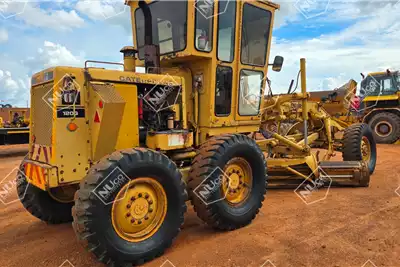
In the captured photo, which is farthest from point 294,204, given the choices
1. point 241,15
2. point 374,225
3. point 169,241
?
point 241,15

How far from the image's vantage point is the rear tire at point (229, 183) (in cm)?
421

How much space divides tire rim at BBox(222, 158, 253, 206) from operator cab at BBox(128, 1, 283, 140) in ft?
2.08

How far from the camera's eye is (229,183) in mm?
4625

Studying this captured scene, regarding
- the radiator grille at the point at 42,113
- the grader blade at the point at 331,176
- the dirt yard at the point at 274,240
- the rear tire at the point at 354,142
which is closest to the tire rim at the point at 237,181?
the dirt yard at the point at 274,240

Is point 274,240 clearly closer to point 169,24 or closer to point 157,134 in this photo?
point 157,134

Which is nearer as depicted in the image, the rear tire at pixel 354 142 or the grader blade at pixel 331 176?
the grader blade at pixel 331 176

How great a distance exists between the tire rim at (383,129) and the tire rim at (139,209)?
1345cm

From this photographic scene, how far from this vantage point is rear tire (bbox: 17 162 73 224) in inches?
176

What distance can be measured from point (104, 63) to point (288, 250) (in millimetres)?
3025

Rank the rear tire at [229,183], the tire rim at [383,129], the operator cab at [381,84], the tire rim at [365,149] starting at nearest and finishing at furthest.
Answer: the rear tire at [229,183] < the tire rim at [365,149] < the tire rim at [383,129] < the operator cab at [381,84]

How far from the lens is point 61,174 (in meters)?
3.68

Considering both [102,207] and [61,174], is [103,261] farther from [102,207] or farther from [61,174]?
[61,174]

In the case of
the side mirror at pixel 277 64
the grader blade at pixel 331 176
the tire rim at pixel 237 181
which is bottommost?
the grader blade at pixel 331 176

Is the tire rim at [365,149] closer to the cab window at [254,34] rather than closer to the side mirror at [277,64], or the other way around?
the side mirror at [277,64]
